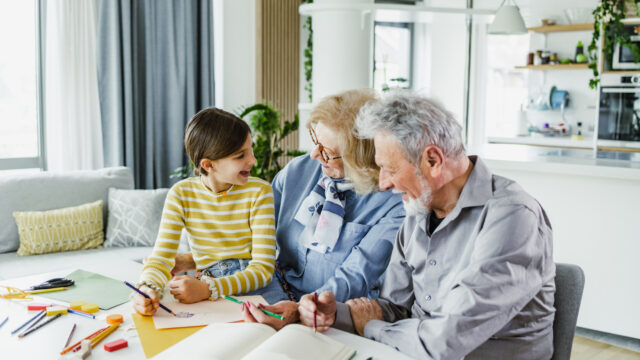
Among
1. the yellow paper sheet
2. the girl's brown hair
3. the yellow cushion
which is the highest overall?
the girl's brown hair

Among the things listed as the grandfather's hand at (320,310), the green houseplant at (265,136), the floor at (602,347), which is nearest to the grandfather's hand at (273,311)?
the grandfather's hand at (320,310)

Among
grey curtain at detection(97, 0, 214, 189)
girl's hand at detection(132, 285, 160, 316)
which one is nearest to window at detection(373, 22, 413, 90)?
grey curtain at detection(97, 0, 214, 189)

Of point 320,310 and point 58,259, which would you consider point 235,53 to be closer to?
point 58,259

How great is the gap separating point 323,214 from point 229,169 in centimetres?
32

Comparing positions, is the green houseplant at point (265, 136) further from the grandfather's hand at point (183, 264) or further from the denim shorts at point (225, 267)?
the denim shorts at point (225, 267)

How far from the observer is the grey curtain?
14.6ft

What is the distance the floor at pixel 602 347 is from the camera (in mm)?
2943

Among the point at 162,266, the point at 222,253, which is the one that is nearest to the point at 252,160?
the point at 222,253

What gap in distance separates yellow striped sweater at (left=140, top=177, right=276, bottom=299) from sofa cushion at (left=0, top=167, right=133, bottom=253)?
6.24 feet

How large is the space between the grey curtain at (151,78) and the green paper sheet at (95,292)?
2980 millimetres

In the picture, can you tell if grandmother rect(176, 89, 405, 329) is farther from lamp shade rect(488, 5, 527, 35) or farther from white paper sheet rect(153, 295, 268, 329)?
lamp shade rect(488, 5, 527, 35)

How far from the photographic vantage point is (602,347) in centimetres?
306

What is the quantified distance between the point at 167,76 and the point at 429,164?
3968 mm

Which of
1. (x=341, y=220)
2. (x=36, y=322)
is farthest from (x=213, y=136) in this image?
(x=36, y=322)
